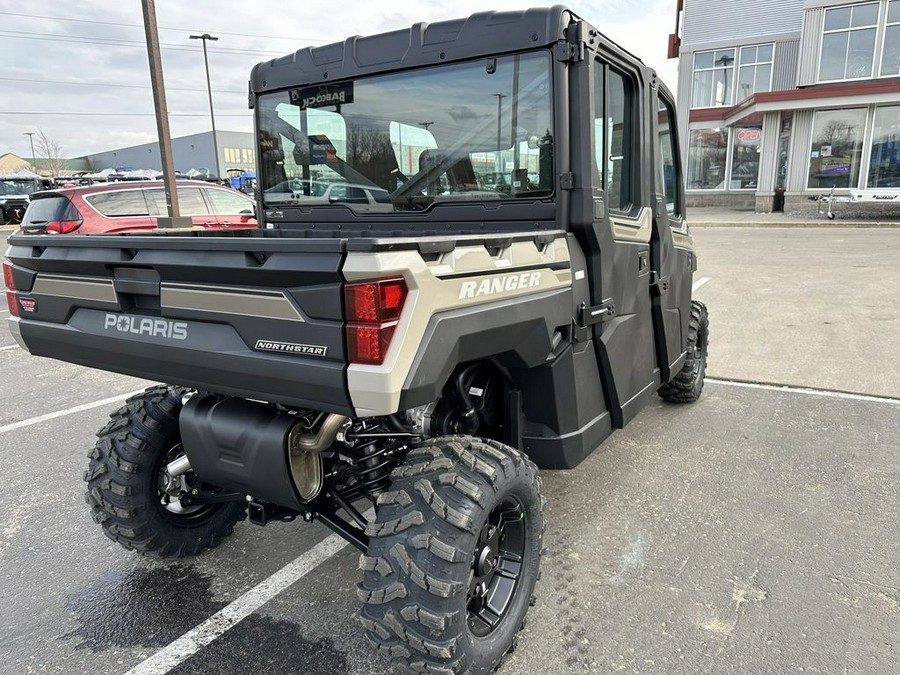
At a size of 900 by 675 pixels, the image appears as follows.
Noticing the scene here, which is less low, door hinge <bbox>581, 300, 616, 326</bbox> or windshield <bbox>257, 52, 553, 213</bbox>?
windshield <bbox>257, 52, 553, 213</bbox>

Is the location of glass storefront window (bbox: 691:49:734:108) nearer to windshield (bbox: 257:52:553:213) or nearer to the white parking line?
windshield (bbox: 257:52:553:213)

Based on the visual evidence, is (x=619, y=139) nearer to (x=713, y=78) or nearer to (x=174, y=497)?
(x=174, y=497)

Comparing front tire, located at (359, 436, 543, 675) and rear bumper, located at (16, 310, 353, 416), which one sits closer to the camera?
rear bumper, located at (16, 310, 353, 416)

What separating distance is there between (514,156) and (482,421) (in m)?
1.25

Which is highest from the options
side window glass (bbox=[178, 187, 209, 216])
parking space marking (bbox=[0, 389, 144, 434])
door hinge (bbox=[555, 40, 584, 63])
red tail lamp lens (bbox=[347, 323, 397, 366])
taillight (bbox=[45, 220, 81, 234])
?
door hinge (bbox=[555, 40, 584, 63])

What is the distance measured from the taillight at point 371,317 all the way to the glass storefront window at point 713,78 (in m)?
30.1

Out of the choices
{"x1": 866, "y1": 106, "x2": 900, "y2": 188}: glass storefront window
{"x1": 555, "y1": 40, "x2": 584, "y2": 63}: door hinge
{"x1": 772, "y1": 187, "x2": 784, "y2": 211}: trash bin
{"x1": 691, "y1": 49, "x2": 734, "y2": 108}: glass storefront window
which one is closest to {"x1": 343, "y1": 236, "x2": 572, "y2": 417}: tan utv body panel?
{"x1": 555, "y1": 40, "x2": 584, "y2": 63}: door hinge

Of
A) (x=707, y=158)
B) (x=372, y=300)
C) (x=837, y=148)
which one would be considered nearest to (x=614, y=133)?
(x=372, y=300)

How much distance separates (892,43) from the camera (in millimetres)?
21625

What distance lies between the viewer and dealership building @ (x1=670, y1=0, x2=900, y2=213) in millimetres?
21625

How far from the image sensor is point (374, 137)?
3.29 metres

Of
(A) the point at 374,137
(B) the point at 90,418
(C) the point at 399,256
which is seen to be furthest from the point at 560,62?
(B) the point at 90,418

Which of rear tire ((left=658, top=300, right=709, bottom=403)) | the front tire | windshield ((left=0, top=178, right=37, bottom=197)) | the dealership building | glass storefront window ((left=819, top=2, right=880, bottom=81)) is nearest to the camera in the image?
the front tire

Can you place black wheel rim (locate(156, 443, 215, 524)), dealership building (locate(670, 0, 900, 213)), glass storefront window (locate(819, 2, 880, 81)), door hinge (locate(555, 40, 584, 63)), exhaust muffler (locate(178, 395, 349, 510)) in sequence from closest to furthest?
exhaust muffler (locate(178, 395, 349, 510)) → door hinge (locate(555, 40, 584, 63)) → black wheel rim (locate(156, 443, 215, 524)) → dealership building (locate(670, 0, 900, 213)) → glass storefront window (locate(819, 2, 880, 81))
